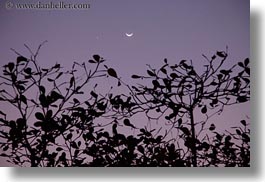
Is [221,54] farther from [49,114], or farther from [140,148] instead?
[49,114]

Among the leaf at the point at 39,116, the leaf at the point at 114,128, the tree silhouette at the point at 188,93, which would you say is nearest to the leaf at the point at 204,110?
the tree silhouette at the point at 188,93

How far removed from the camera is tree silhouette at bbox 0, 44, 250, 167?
1.90 meters

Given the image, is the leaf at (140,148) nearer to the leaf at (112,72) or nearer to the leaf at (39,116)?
the leaf at (112,72)

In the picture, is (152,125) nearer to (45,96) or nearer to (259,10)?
(45,96)

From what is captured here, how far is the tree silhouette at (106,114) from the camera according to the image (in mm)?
1901

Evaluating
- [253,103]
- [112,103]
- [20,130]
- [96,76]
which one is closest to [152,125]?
[112,103]

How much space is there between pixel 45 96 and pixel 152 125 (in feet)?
1.59

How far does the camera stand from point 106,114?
6.28 ft

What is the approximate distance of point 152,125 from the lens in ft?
6.24

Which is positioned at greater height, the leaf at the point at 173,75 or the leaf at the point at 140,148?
the leaf at the point at 173,75

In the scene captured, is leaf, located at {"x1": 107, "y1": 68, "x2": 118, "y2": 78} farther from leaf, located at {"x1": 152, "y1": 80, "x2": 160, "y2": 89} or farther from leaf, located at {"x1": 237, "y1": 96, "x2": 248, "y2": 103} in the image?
leaf, located at {"x1": 237, "y1": 96, "x2": 248, "y2": 103}

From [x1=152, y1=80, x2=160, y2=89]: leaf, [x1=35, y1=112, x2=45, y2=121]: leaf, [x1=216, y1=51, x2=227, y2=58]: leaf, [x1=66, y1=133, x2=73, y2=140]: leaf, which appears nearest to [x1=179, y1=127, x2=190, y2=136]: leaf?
[x1=152, y1=80, x2=160, y2=89]: leaf

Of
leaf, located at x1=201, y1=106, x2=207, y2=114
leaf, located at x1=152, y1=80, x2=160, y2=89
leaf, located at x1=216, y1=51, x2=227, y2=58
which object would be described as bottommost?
leaf, located at x1=201, y1=106, x2=207, y2=114

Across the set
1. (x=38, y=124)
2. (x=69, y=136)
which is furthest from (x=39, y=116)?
(x=69, y=136)
